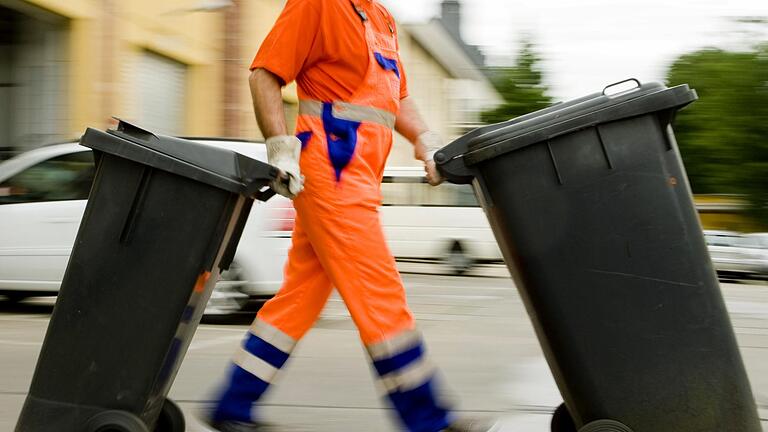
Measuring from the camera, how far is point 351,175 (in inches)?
135

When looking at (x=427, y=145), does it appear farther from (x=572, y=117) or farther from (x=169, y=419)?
(x=169, y=419)

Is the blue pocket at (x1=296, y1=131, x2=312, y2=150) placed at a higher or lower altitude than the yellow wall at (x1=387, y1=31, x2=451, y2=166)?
lower

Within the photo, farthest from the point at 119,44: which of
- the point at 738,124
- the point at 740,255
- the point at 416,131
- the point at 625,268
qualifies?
the point at 738,124

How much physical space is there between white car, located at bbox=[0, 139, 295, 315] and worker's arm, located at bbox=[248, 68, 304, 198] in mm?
5519

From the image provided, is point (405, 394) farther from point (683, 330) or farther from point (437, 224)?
point (437, 224)

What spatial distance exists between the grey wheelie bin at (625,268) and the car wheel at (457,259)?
56.4ft

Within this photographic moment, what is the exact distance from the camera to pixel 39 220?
9305mm

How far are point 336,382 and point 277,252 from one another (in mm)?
3584

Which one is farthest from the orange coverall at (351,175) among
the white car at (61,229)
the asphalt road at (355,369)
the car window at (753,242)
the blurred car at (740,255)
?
the car window at (753,242)

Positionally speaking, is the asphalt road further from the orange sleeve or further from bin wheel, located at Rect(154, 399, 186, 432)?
the orange sleeve

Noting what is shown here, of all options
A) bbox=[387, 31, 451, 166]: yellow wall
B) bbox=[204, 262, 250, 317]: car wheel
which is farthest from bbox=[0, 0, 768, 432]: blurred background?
bbox=[387, 31, 451, 166]: yellow wall

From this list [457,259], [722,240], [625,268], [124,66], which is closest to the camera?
[625,268]

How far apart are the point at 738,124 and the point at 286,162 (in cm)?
3320

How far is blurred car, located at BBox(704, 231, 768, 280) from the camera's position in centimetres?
2481
